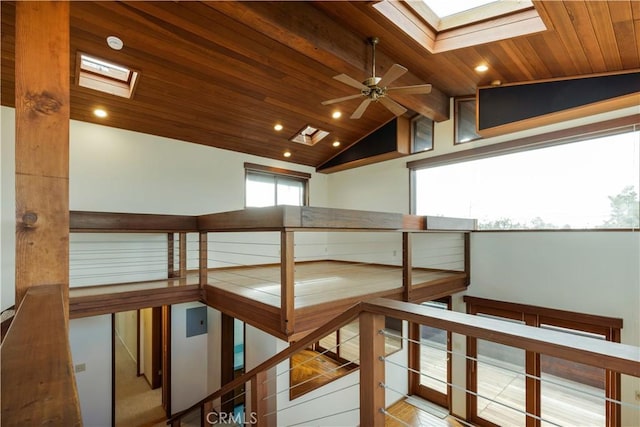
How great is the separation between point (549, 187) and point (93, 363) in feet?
22.6

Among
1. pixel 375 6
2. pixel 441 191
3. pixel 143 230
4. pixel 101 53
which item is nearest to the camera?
pixel 375 6

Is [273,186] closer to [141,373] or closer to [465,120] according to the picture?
[465,120]

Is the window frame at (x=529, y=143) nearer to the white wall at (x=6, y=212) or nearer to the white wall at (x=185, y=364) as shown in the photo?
the white wall at (x=185, y=364)

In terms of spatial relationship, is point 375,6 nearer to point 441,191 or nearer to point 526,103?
point 526,103

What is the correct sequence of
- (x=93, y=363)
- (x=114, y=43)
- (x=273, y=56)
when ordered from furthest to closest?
(x=93, y=363) < (x=273, y=56) < (x=114, y=43)

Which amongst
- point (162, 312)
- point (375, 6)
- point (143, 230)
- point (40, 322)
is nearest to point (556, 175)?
point (375, 6)

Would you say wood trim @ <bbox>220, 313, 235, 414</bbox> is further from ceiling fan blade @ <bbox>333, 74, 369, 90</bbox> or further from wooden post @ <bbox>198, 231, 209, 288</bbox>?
ceiling fan blade @ <bbox>333, 74, 369, 90</bbox>

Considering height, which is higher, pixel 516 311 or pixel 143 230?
pixel 143 230

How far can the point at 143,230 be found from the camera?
13.3 ft

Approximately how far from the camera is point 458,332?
86cm

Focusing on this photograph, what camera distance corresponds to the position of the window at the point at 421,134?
5.64m

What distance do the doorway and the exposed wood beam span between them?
170 inches

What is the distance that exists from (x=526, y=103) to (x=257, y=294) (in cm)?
425

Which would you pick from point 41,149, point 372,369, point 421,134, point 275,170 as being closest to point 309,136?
point 275,170
